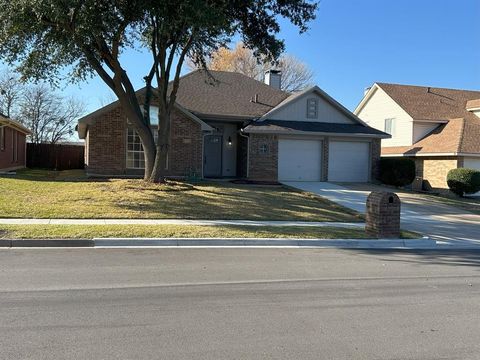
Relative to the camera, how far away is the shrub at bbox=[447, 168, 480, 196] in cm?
2500

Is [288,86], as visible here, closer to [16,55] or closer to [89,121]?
[89,121]

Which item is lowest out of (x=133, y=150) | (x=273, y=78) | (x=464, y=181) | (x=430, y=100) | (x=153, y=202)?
(x=153, y=202)

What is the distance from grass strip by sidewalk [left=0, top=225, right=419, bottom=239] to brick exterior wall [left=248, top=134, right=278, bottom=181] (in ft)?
37.2

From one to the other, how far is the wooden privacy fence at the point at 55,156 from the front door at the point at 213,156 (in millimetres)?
11761

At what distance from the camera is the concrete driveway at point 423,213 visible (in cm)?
1363

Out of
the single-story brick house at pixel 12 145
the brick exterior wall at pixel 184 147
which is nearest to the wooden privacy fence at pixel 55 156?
the single-story brick house at pixel 12 145

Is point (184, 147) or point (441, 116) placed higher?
point (441, 116)

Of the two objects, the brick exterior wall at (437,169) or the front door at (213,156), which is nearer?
the front door at (213,156)

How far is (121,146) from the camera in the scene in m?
22.3

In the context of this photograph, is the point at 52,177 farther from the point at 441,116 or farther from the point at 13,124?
the point at 441,116

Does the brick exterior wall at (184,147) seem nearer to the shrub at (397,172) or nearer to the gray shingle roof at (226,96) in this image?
the gray shingle roof at (226,96)

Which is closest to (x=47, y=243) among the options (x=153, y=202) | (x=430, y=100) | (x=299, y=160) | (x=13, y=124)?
(x=153, y=202)

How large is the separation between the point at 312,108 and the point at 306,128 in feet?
6.07

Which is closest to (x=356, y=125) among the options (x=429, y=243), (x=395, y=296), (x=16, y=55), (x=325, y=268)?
(x=429, y=243)
